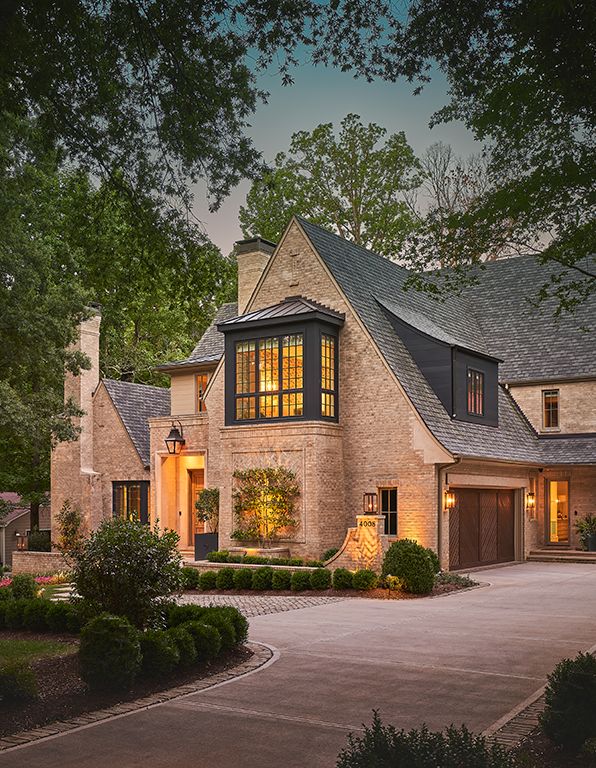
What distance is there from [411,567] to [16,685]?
11.8m

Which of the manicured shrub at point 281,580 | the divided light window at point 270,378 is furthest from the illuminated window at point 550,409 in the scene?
the manicured shrub at point 281,580

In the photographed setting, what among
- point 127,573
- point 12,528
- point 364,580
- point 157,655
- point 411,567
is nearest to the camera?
point 157,655

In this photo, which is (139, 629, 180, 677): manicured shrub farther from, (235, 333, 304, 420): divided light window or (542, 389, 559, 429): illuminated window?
(542, 389, 559, 429): illuminated window

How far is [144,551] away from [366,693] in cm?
381

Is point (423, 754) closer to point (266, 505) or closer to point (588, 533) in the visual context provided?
point (266, 505)

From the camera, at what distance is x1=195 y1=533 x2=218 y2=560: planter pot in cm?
2658

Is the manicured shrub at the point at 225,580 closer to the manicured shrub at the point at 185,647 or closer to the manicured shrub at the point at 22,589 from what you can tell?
the manicured shrub at the point at 22,589

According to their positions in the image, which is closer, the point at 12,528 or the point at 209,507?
the point at 209,507

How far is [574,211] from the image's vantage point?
40.1 feet

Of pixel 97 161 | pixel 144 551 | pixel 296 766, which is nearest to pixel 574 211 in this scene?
pixel 97 161

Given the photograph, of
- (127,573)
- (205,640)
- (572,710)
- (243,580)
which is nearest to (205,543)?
(243,580)

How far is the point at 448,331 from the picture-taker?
30.1 meters

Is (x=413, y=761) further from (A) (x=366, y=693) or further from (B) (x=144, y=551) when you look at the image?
(B) (x=144, y=551)

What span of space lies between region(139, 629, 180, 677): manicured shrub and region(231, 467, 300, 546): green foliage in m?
14.5
